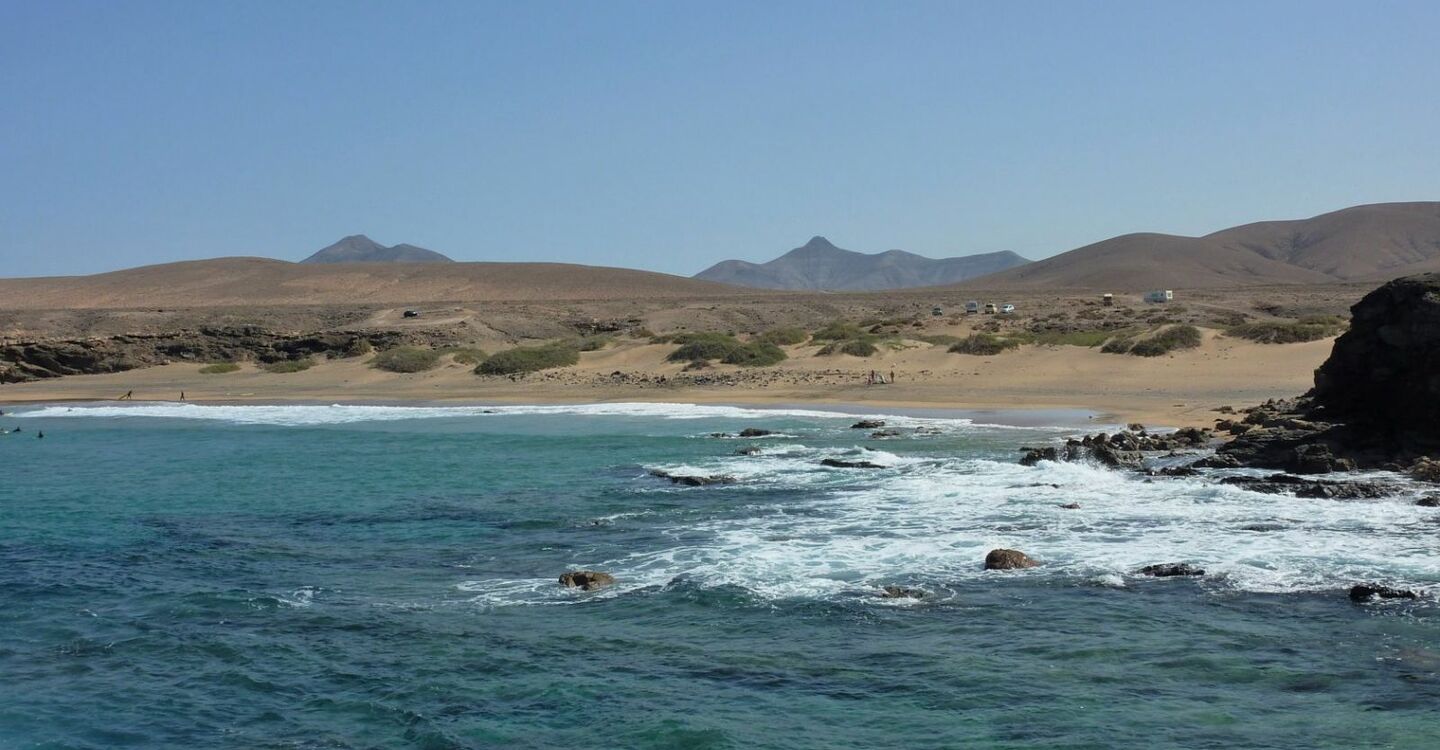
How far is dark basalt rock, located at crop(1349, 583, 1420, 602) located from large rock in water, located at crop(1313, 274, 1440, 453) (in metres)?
9.05

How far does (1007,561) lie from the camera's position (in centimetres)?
1456

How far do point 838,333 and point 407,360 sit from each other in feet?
61.2

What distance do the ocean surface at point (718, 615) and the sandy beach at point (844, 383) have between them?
44.1 ft

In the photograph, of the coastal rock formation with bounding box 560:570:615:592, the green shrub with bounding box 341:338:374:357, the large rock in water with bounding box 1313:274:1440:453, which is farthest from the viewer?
the green shrub with bounding box 341:338:374:357

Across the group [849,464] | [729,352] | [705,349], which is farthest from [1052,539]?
[705,349]

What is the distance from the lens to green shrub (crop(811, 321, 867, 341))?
170ft

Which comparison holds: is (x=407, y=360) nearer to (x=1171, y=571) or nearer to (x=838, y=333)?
(x=838, y=333)

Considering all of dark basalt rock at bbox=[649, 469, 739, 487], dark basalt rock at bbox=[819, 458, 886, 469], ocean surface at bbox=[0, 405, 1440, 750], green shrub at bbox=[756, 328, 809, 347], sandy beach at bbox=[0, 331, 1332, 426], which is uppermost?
green shrub at bbox=[756, 328, 809, 347]

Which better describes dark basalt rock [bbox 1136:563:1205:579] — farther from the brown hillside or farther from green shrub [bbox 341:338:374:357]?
the brown hillside

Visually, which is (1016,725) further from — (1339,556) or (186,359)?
(186,359)

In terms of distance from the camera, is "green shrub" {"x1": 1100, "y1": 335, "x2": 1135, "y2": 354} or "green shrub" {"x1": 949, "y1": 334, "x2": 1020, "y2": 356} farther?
"green shrub" {"x1": 949, "y1": 334, "x2": 1020, "y2": 356}

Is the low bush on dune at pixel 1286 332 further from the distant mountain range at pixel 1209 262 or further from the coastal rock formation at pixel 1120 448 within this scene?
the distant mountain range at pixel 1209 262

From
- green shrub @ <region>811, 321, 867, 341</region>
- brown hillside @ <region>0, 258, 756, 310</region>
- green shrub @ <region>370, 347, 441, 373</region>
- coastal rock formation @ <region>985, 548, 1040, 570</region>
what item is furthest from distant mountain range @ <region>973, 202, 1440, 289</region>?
coastal rock formation @ <region>985, 548, 1040, 570</region>

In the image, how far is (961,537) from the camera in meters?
16.5
